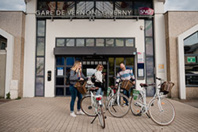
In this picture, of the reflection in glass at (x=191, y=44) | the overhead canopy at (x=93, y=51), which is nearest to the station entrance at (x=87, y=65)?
the overhead canopy at (x=93, y=51)

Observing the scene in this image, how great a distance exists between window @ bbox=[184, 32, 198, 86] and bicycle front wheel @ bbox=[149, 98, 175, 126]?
545 cm

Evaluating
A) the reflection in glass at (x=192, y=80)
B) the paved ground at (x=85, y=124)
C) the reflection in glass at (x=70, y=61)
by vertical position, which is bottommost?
the paved ground at (x=85, y=124)

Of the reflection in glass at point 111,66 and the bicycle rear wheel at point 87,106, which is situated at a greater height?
the reflection in glass at point 111,66

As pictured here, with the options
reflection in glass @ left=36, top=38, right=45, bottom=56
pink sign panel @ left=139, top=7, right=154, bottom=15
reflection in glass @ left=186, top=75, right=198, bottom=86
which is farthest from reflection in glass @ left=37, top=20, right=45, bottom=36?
reflection in glass @ left=186, top=75, right=198, bottom=86

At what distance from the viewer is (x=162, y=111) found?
13.0 feet

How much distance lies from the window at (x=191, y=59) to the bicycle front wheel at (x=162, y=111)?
545cm

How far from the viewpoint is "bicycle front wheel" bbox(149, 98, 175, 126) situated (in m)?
3.98

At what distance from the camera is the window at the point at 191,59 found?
8.53m

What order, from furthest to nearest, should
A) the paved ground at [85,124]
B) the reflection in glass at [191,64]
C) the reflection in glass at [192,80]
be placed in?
the reflection in glass at [191,64] → the reflection in glass at [192,80] → the paved ground at [85,124]

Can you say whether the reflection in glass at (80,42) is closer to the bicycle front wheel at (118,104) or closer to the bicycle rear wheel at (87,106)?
the bicycle rear wheel at (87,106)

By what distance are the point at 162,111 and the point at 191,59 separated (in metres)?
6.18

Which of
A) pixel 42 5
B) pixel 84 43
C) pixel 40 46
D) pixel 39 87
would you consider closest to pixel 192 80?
pixel 84 43

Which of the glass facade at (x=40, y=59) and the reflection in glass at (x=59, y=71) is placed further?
the reflection in glass at (x=59, y=71)

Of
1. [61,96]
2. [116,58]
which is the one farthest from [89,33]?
[61,96]
